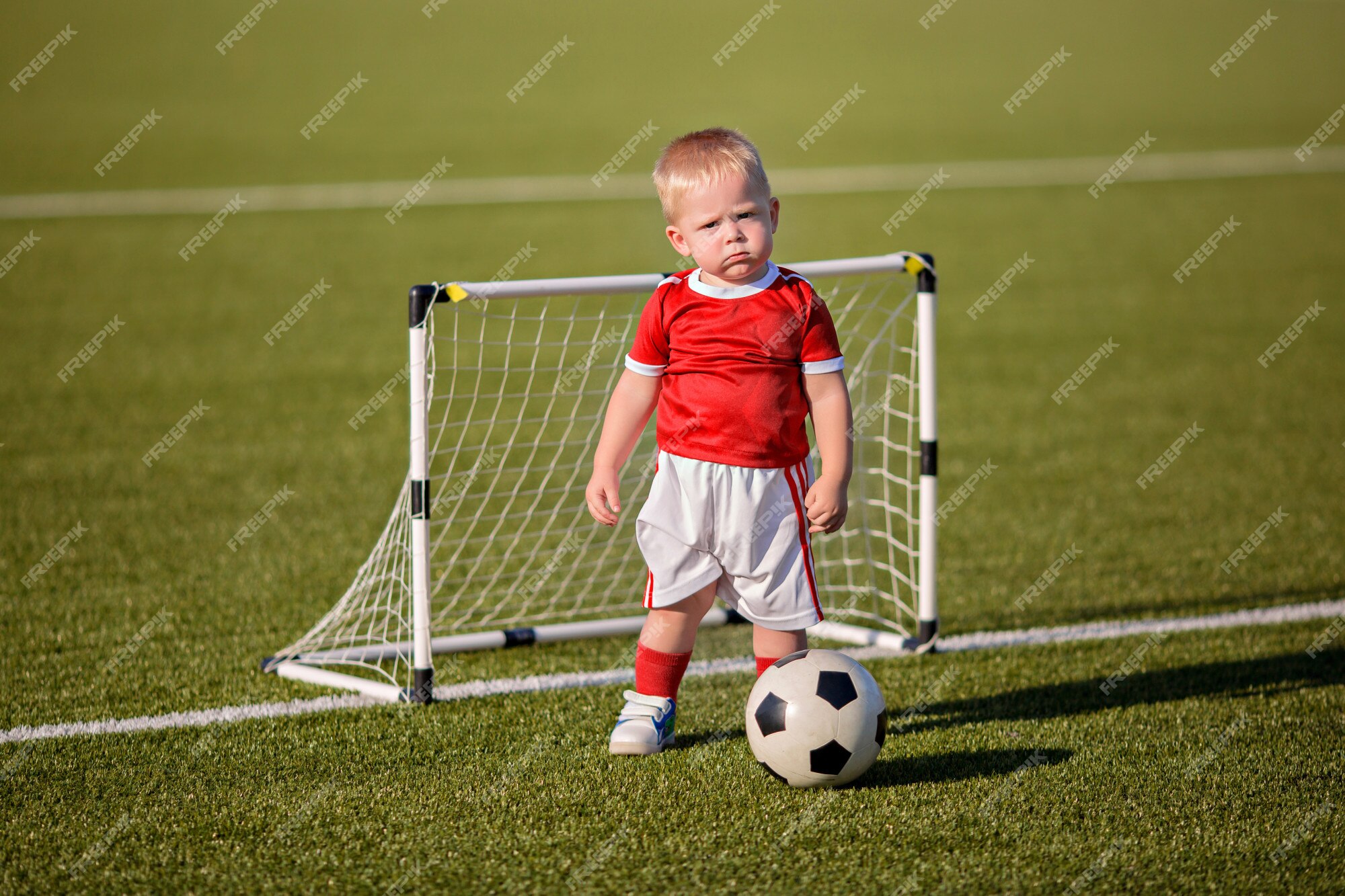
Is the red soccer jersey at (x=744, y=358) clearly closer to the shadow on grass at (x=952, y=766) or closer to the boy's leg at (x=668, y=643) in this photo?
the boy's leg at (x=668, y=643)

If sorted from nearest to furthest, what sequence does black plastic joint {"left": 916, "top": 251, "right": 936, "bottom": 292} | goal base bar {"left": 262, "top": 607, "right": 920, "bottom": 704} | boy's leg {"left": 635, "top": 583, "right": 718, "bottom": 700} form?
1. boy's leg {"left": 635, "top": 583, "right": 718, "bottom": 700}
2. goal base bar {"left": 262, "top": 607, "right": 920, "bottom": 704}
3. black plastic joint {"left": 916, "top": 251, "right": 936, "bottom": 292}

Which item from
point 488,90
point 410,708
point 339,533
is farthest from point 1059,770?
point 488,90

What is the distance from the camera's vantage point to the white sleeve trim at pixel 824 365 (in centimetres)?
335

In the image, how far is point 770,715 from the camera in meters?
3.30

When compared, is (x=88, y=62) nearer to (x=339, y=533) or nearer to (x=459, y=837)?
(x=339, y=533)

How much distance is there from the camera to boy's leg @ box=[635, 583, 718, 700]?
3566mm

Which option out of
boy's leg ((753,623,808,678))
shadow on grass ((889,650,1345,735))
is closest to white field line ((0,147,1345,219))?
shadow on grass ((889,650,1345,735))

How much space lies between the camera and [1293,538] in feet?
19.1

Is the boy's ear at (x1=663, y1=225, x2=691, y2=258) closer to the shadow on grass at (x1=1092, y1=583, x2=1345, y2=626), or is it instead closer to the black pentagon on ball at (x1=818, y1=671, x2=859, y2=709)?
the black pentagon on ball at (x1=818, y1=671, x2=859, y2=709)

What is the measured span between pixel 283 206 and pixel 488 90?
42.1 feet

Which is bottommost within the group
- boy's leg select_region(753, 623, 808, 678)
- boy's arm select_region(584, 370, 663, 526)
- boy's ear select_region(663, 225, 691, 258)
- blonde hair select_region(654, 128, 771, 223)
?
boy's leg select_region(753, 623, 808, 678)

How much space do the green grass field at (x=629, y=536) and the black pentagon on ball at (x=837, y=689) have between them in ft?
0.93

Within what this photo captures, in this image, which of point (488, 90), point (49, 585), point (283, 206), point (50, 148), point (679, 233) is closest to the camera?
point (679, 233)

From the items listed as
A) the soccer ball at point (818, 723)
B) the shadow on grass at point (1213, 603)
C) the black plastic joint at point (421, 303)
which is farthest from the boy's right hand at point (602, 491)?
the shadow on grass at point (1213, 603)
